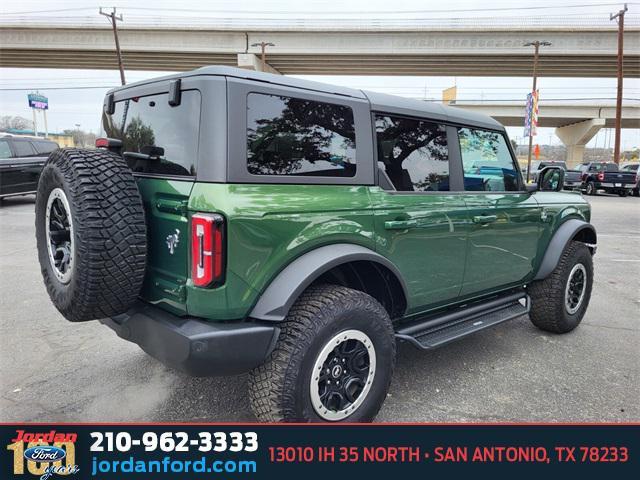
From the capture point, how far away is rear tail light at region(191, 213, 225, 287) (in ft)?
6.77

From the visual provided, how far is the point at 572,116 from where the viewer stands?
49562 mm

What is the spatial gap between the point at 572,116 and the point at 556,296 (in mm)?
54086

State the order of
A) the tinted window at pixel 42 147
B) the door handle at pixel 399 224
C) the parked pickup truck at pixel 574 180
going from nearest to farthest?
the door handle at pixel 399 224
the tinted window at pixel 42 147
the parked pickup truck at pixel 574 180

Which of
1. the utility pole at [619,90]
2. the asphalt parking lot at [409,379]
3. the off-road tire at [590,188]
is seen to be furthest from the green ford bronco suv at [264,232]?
the utility pole at [619,90]

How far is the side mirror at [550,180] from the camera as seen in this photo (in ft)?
13.4

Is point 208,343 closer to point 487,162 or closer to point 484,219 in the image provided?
point 484,219

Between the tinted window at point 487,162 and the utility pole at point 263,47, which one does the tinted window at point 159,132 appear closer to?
the tinted window at point 487,162

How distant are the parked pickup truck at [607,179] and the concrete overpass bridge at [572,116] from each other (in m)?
25.0

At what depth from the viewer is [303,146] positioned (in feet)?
8.15

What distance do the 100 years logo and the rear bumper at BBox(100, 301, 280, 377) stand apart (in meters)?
0.67

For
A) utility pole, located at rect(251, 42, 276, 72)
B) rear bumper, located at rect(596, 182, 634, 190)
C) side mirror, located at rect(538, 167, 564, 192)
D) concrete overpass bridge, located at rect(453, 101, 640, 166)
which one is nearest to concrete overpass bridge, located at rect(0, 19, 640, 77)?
utility pole, located at rect(251, 42, 276, 72)

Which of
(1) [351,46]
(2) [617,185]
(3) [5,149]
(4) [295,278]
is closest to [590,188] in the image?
(2) [617,185]

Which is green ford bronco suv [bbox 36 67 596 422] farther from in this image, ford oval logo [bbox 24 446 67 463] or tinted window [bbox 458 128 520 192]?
ford oval logo [bbox 24 446 67 463]

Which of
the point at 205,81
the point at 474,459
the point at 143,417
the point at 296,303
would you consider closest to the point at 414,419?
the point at 474,459
